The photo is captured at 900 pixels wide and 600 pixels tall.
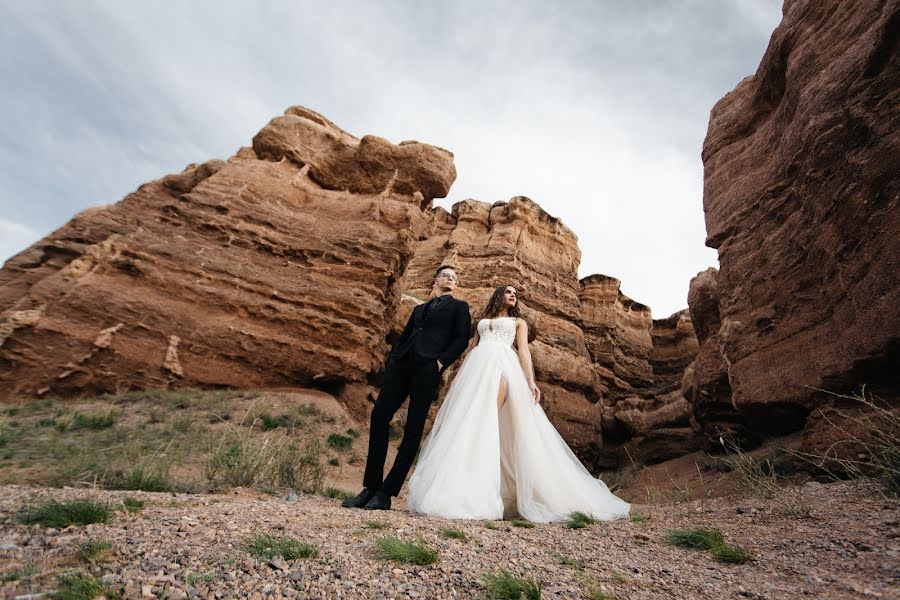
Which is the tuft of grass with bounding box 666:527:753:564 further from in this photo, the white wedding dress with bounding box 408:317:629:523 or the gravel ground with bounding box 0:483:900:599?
the white wedding dress with bounding box 408:317:629:523

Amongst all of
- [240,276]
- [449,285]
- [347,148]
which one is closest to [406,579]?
[449,285]

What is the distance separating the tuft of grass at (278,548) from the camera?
2.27 m

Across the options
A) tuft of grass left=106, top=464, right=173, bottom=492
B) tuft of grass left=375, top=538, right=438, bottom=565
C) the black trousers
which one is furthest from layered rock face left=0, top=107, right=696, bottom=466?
tuft of grass left=375, top=538, right=438, bottom=565

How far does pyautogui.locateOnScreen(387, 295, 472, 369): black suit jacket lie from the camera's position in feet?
16.1

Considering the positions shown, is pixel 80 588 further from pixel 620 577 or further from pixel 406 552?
pixel 620 577

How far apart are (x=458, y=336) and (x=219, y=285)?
1095cm

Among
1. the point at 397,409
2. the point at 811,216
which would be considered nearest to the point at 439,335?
the point at 397,409

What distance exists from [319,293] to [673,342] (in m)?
23.6

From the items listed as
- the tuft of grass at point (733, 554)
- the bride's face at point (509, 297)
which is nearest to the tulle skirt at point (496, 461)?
the bride's face at point (509, 297)

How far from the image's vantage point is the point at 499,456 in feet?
15.7

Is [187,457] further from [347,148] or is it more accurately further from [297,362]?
[347,148]

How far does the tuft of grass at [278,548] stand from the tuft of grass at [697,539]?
8.21 ft

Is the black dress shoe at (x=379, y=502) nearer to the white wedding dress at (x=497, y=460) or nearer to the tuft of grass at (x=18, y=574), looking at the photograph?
the white wedding dress at (x=497, y=460)

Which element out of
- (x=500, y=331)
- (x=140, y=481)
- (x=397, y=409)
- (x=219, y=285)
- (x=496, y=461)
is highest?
Result: (x=219, y=285)
